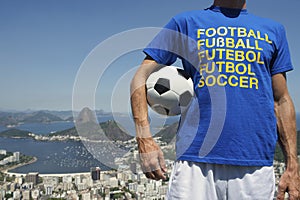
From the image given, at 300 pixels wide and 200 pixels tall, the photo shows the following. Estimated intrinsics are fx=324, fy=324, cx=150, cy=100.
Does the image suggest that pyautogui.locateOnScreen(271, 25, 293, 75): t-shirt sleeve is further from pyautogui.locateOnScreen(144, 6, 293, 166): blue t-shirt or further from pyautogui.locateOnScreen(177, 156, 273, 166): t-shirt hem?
pyautogui.locateOnScreen(177, 156, 273, 166): t-shirt hem

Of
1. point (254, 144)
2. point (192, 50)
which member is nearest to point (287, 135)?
point (254, 144)

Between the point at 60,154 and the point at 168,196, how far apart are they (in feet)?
101

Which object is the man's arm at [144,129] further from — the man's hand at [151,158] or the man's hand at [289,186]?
the man's hand at [289,186]

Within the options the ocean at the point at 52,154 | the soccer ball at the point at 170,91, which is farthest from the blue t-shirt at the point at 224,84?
the ocean at the point at 52,154

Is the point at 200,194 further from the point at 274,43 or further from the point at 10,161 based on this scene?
the point at 10,161

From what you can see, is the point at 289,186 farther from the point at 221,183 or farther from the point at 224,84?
the point at 224,84

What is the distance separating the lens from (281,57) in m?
1.05

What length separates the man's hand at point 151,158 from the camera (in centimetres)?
94

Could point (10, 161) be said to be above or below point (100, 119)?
below

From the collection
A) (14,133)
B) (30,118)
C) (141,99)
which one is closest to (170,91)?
(141,99)

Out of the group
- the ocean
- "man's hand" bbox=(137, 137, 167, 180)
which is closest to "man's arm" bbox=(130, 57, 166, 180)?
"man's hand" bbox=(137, 137, 167, 180)

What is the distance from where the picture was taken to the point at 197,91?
0.99 metres

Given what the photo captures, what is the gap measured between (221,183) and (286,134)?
0.30 m

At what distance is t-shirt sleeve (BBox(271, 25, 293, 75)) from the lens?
105 cm
